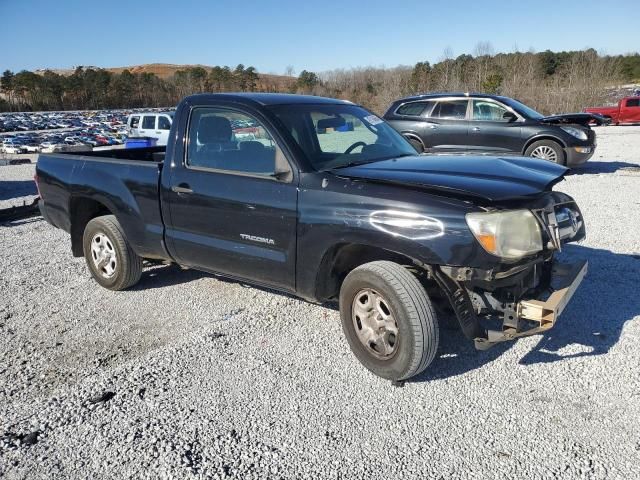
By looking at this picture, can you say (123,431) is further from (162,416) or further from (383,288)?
(383,288)

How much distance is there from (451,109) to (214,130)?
8819 millimetres

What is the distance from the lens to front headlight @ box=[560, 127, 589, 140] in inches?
456

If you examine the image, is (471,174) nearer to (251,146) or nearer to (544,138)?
(251,146)

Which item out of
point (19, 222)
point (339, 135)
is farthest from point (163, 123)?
point (339, 135)

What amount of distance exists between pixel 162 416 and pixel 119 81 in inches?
4619

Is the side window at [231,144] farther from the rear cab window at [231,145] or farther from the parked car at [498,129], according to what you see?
the parked car at [498,129]

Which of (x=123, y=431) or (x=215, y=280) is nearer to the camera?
(x=123, y=431)

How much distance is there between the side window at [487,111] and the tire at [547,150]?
95 cm

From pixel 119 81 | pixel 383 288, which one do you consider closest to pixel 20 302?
pixel 383 288

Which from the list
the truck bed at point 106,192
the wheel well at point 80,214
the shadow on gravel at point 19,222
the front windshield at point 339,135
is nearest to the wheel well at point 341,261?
the front windshield at point 339,135

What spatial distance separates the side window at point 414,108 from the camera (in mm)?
12133

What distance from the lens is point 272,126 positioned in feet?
12.5

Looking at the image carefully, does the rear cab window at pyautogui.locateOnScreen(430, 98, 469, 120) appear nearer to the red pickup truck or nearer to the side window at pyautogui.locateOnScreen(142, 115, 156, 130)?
the side window at pyautogui.locateOnScreen(142, 115, 156, 130)

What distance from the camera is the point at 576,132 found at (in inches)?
460
